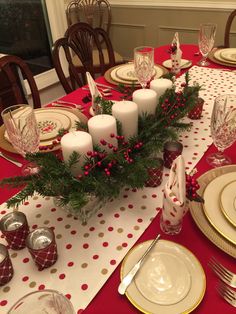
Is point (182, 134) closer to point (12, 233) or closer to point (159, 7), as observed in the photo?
point (12, 233)

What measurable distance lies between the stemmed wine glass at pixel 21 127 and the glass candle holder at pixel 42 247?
0.25 m

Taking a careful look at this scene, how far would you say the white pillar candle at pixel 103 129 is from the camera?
0.67 metres

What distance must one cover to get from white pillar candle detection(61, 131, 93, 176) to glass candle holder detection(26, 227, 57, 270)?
0.14 m

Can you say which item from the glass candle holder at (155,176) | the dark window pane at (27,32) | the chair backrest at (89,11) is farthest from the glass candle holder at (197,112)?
the dark window pane at (27,32)

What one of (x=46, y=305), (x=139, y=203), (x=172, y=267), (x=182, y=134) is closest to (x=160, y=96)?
(x=182, y=134)

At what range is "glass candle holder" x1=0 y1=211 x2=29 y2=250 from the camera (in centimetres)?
58

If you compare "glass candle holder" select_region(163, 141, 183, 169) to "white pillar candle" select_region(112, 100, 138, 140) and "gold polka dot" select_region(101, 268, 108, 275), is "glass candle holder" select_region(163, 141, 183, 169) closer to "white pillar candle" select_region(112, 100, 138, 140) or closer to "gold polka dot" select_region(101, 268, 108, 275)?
"white pillar candle" select_region(112, 100, 138, 140)

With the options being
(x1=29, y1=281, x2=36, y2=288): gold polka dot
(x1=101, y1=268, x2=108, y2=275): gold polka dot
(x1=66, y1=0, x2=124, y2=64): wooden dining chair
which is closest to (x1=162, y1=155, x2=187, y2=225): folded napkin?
(x1=101, y1=268, x2=108, y2=275): gold polka dot

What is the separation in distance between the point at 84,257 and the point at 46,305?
0.15m

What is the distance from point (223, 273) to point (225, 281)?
1 centimetres

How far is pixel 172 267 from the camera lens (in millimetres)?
532

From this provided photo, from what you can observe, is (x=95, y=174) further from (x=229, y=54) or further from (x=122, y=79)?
(x=229, y=54)

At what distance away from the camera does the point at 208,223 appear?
60 centimetres

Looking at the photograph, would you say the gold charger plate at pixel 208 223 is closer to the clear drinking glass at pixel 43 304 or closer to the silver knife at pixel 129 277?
the silver knife at pixel 129 277
